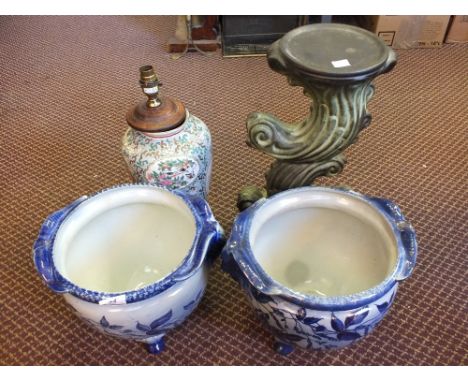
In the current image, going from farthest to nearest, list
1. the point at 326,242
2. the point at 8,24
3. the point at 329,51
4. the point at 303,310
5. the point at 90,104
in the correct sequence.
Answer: the point at 8,24, the point at 90,104, the point at 326,242, the point at 329,51, the point at 303,310

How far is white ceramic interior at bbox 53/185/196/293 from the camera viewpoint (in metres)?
0.79

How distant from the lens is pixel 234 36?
180 centimetres

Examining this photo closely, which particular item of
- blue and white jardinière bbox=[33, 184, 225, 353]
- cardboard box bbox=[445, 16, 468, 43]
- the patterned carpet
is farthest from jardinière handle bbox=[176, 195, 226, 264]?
cardboard box bbox=[445, 16, 468, 43]

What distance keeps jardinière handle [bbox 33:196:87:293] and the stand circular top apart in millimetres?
462

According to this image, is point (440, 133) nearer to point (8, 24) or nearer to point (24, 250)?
point (24, 250)

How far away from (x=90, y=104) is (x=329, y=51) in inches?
40.9

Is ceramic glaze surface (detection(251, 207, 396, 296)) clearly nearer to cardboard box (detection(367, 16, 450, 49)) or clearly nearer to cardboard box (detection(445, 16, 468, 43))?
cardboard box (detection(367, 16, 450, 49))

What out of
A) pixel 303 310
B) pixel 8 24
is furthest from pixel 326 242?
pixel 8 24

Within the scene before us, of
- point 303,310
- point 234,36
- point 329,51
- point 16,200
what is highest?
point 329,51

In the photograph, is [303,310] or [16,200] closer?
[303,310]

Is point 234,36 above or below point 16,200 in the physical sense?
above

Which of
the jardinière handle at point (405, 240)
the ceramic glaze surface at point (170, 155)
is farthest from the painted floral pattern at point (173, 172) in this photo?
the jardinière handle at point (405, 240)

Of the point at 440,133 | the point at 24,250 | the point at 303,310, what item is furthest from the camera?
the point at 440,133

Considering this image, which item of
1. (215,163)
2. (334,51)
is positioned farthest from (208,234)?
(215,163)
